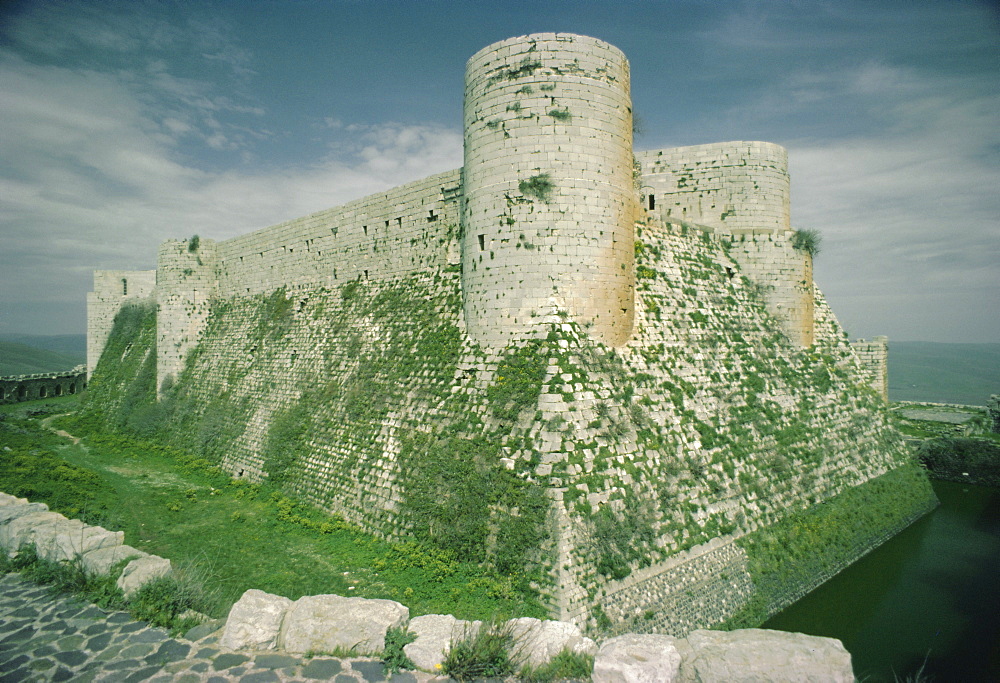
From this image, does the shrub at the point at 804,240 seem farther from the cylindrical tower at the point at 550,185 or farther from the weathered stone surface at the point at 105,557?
the weathered stone surface at the point at 105,557

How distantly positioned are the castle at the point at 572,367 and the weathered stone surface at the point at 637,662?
2.80 metres

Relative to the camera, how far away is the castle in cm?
915

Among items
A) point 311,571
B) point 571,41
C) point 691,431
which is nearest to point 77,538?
point 311,571

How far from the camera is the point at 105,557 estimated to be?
7.14 metres

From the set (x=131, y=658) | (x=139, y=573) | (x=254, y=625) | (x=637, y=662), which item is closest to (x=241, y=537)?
(x=139, y=573)

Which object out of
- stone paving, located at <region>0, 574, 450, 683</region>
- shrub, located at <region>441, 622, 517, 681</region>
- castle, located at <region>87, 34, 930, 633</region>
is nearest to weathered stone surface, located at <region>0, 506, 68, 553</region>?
stone paving, located at <region>0, 574, 450, 683</region>

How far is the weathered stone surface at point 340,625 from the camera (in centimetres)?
562

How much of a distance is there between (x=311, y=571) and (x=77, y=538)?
3677 mm

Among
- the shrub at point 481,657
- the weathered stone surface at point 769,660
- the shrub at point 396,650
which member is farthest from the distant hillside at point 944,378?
the shrub at point 396,650

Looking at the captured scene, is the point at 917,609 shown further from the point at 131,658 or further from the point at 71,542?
the point at 71,542

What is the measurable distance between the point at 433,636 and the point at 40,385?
4310cm

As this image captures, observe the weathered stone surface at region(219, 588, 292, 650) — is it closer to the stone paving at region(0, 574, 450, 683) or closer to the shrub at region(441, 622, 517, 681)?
the stone paving at region(0, 574, 450, 683)

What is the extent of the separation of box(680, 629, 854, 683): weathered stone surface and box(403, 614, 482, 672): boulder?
5.05 feet

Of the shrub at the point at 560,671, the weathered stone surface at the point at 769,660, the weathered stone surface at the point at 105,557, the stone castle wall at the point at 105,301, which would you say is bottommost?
the shrub at the point at 560,671
